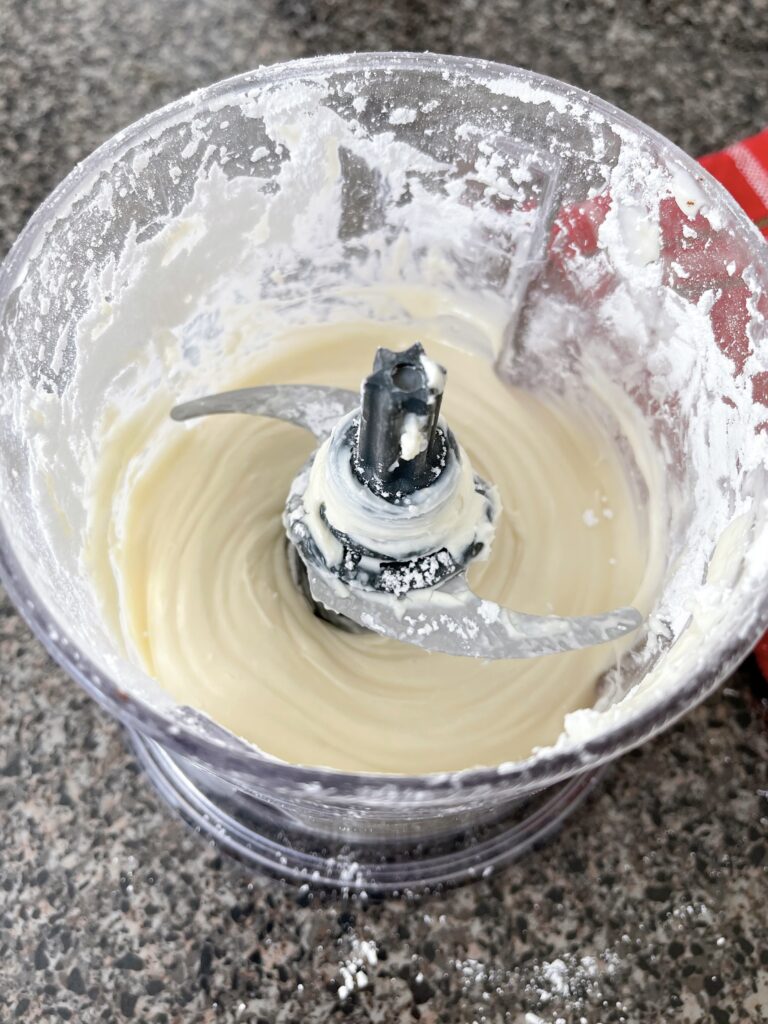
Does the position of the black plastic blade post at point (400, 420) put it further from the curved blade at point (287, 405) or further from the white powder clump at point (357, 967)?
the white powder clump at point (357, 967)

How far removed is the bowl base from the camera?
0.54 m

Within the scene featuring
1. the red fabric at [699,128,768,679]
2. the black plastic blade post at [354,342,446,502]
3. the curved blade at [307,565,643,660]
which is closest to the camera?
the black plastic blade post at [354,342,446,502]

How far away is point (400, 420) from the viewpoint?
1.30 feet

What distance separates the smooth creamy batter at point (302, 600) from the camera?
0.52 meters

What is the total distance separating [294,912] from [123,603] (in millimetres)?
205

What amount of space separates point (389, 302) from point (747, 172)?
274 mm

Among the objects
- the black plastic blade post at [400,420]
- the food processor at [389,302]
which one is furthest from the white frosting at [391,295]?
the black plastic blade post at [400,420]

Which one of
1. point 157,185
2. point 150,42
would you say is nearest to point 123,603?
point 157,185

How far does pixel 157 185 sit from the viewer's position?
520 millimetres

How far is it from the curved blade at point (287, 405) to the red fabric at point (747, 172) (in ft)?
1.03

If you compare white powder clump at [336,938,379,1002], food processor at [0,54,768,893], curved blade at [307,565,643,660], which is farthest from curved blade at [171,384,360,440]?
white powder clump at [336,938,379,1002]

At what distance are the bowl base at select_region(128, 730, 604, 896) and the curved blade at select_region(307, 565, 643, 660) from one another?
122 mm

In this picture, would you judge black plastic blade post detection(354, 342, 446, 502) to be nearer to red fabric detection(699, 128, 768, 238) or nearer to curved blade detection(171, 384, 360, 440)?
curved blade detection(171, 384, 360, 440)

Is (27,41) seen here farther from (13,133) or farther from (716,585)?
(716,585)
